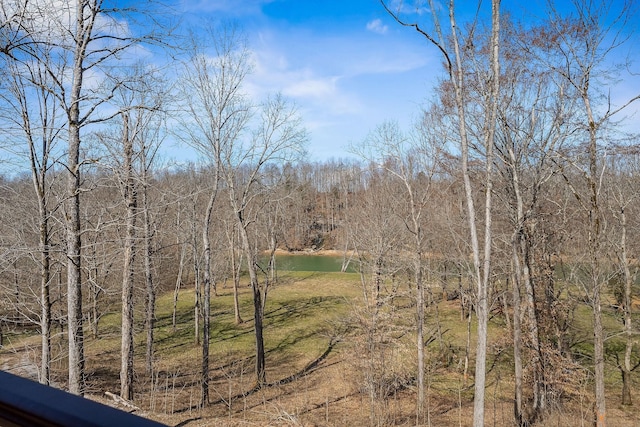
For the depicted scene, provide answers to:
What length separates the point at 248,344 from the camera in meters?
16.0

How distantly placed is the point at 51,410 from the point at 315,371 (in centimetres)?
1360

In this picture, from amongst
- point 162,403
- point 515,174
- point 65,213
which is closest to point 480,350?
point 515,174

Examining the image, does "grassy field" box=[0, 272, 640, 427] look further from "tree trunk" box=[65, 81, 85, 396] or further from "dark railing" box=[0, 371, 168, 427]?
"dark railing" box=[0, 371, 168, 427]

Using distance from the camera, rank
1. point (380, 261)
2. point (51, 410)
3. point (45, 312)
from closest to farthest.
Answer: point (51, 410) < point (45, 312) < point (380, 261)

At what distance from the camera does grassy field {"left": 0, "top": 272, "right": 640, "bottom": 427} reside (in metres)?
9.09

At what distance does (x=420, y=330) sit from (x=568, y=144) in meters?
5.47

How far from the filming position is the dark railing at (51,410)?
706 mm

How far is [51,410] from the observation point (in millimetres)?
751

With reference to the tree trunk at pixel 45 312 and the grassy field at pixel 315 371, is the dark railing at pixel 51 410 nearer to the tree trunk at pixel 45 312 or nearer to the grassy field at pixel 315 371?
the grassy field at pixel 315 371

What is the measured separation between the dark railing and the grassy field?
5.04 meters

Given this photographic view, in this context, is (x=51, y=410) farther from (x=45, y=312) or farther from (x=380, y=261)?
(x=380, y=261)

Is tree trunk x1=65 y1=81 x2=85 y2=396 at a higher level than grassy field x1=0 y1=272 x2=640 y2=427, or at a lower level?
higher

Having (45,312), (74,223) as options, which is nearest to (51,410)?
(74,223)

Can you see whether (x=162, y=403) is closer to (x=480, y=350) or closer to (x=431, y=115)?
(x=480, y=350)
